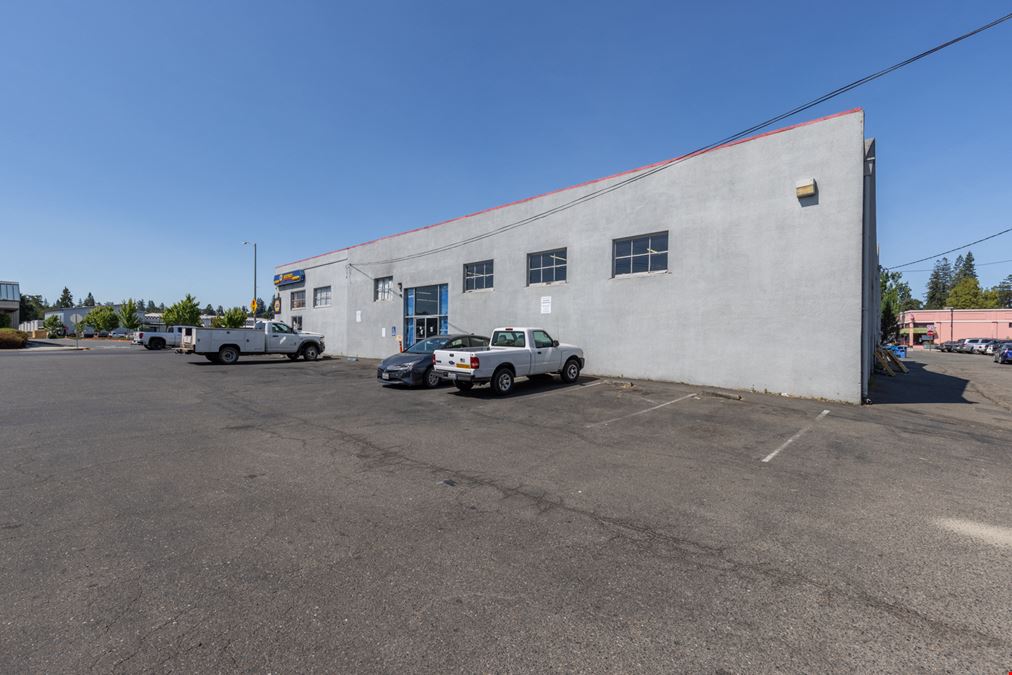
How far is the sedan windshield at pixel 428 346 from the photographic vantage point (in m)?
13.7

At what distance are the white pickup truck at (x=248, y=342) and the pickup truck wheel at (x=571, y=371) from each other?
16.3m

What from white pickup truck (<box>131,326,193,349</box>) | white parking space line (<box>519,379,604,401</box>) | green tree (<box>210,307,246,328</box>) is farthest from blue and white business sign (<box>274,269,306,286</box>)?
white parking space line (<box>519,379,604,401</box>)

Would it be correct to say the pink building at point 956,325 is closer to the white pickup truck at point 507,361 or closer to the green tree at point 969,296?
the green tree at point 969,296

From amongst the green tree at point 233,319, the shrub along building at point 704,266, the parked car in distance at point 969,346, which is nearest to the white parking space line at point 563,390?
the shrub along building at point 704,266

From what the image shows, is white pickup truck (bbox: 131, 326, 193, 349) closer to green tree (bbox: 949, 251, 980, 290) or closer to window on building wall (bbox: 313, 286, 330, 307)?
window on building wall (bbox: 313, 286, 330, 307)

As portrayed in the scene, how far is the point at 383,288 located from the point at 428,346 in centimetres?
1219

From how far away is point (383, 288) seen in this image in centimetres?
2478

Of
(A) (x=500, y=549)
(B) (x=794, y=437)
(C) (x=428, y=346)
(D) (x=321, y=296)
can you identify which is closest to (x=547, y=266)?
(C) (x=428, y=346)

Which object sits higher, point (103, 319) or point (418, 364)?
point (103, 319)

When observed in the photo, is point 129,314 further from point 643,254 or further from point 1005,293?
point 1005,293

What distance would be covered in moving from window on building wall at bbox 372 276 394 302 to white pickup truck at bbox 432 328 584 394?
12325mm

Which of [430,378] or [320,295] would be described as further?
[320,295]

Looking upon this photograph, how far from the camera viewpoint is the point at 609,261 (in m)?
15.4

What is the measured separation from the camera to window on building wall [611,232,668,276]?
1443 centimetres
